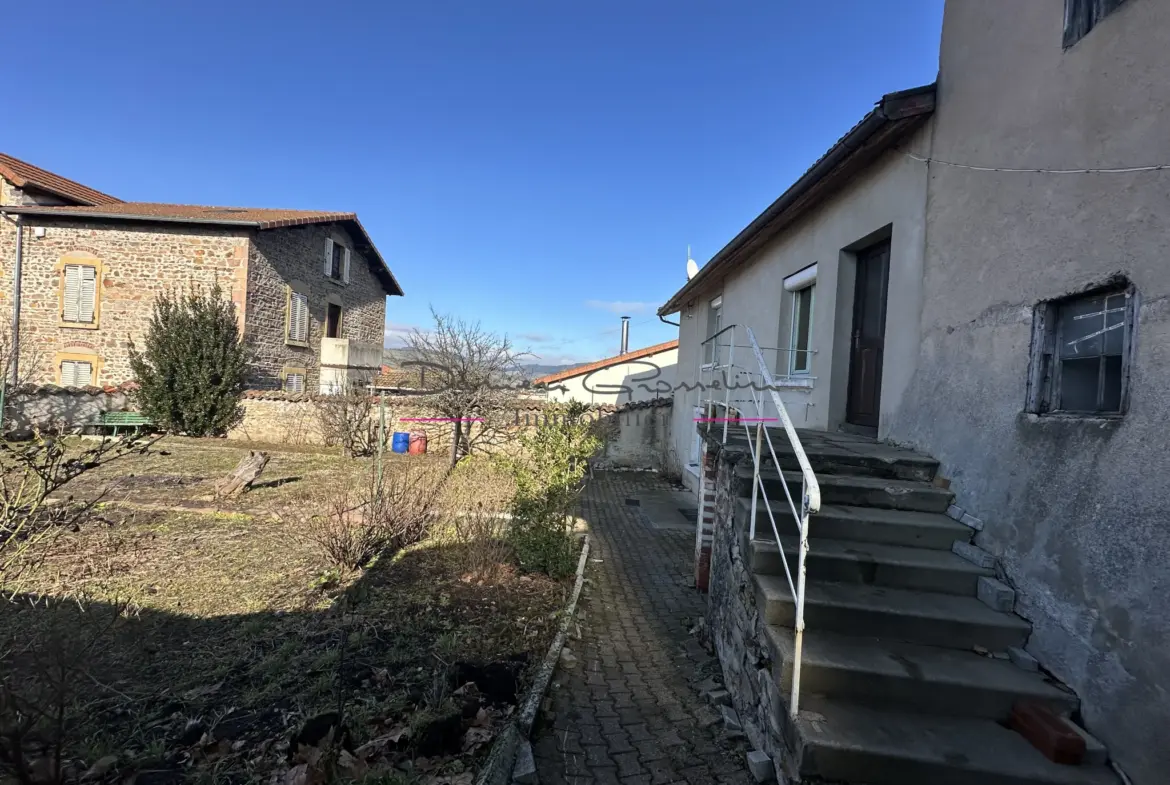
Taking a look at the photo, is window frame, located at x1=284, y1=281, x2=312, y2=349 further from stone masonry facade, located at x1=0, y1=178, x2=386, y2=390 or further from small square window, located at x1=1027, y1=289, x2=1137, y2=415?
small square window, located at x1=1027, y1=289, x2=1137, y2=415

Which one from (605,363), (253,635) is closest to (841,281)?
(253,635)

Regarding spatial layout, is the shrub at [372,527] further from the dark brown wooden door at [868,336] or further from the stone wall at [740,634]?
the dark brown wooden door at [868,336]

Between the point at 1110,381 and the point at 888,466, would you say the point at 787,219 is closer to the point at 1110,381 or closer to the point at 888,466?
the point at 888,466

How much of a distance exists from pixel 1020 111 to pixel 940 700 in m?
3.55

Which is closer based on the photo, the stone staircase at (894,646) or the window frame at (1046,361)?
the stone staircase at (894,646)

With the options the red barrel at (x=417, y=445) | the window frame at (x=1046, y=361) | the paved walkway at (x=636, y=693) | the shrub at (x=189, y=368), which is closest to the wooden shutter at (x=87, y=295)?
the shrub at (x=189, y=368)

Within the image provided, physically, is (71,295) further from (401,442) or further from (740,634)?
(740,634)

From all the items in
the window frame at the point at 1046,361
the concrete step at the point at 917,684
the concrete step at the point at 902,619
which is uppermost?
the window frame at the point at 1046,361

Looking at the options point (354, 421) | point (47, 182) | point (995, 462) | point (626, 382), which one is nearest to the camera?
point (995, 462)

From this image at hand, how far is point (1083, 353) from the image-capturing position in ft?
10.5

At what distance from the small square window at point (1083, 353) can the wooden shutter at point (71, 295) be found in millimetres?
22708

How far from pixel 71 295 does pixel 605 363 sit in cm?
1651

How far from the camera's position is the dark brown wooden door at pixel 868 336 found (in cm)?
573

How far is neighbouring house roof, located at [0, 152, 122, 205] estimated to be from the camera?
17.1 m
